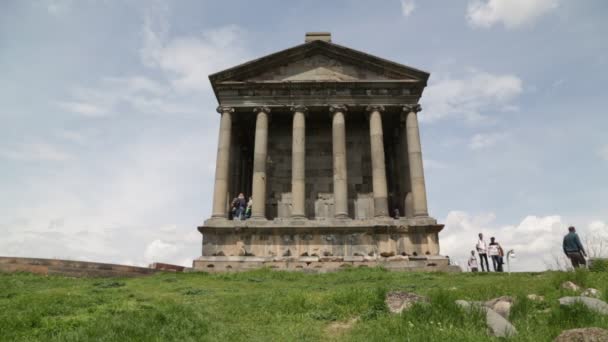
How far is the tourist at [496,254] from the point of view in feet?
65.9

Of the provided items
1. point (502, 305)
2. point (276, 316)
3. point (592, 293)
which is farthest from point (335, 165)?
point (502, 305)

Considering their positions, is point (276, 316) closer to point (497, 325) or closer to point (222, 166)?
point (497, 325)

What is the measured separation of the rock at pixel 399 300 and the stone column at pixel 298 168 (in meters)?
12.4

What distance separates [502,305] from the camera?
743cm

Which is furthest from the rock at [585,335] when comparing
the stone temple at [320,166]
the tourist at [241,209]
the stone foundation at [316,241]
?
the tourist at [241,209]

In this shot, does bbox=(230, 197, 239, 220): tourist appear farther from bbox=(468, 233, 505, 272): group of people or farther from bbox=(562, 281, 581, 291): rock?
bbox=(562, 281, 581, 291): rock

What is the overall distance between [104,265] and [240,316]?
1063cm

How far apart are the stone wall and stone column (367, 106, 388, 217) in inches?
446

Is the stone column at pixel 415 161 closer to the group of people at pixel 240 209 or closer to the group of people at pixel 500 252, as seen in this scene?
the group of people at pixel 500 252

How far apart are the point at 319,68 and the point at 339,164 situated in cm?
587

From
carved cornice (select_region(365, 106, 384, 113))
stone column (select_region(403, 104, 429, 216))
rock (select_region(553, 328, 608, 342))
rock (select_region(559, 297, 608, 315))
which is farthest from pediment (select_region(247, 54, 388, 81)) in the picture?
rock (select_region(553, 328, 608, 342))

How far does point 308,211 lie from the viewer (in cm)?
2375

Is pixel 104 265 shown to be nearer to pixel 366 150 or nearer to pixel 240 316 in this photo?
pixel 240 316

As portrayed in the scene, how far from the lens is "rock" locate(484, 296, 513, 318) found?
7195mm
